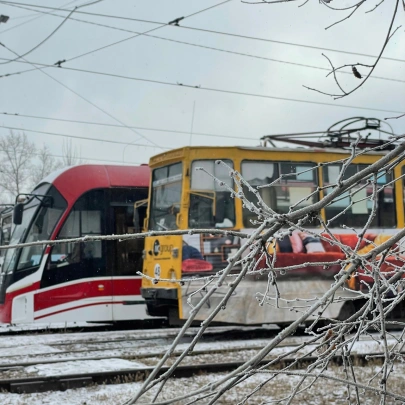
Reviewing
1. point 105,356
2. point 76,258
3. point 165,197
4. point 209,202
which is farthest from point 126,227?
point 105,356

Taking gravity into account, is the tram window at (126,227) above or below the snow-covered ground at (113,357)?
above

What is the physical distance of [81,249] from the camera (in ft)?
40.3

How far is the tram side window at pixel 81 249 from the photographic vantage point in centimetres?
1218

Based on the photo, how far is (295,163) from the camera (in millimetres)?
11078

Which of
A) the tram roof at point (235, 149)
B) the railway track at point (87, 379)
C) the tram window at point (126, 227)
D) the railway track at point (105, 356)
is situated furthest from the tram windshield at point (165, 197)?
the railway track at point (87, 379)

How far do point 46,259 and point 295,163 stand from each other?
4.40 meters

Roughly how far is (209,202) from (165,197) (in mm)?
1045

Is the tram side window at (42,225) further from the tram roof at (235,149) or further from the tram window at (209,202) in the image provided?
the tram window at (209,202)

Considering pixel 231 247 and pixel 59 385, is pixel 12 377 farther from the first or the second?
pixel 231 247

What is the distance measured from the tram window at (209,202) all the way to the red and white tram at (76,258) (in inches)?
83.2

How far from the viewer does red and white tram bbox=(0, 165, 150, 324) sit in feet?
39.8

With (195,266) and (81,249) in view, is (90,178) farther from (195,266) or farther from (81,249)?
(195,266)

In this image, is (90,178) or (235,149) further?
(90,178)

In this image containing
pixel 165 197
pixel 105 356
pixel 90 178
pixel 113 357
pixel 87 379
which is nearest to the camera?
pixel 87 379
